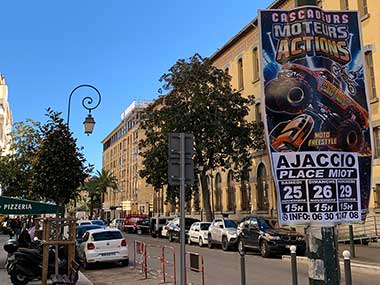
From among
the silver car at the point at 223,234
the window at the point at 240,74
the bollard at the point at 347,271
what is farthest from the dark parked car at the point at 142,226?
the bollard at the point at 347,271

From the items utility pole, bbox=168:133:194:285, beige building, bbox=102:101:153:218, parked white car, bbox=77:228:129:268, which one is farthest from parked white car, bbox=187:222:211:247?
beige building, bbox=102:101:153:218

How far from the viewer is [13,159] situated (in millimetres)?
39156

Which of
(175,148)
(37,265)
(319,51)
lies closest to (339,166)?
(319,51)

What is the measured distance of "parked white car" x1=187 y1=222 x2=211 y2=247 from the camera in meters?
28.4

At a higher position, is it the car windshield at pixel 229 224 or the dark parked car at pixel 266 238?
the car windshield at pixel 229 224

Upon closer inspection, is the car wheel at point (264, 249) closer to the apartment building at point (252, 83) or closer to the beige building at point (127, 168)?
the apartment building at point (252, 83)

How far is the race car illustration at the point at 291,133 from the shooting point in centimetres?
464

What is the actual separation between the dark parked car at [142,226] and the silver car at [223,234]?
22.8 meters

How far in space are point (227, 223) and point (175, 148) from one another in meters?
18.6

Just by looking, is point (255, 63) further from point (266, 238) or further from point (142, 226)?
point (142, 226)

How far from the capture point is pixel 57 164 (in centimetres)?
1516

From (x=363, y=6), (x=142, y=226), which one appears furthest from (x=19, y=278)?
(x=142, y=226)

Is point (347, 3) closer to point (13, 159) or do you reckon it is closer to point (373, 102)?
point (373, 102)

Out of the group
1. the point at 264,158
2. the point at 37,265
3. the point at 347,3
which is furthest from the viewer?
the point at 264,158
